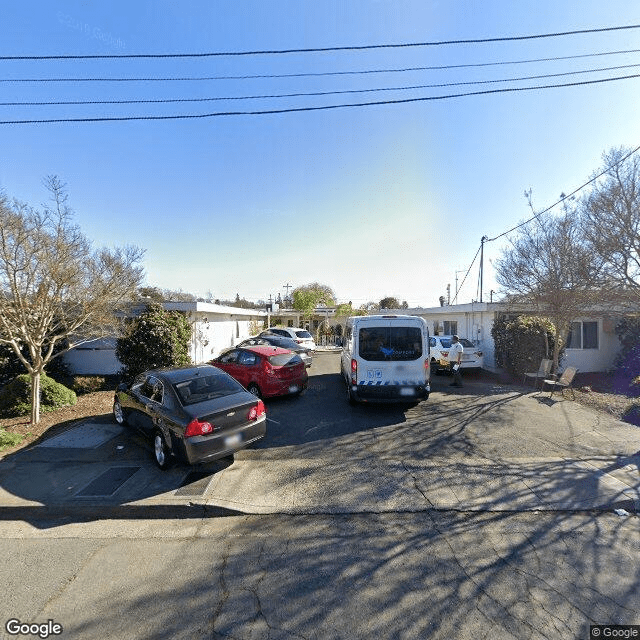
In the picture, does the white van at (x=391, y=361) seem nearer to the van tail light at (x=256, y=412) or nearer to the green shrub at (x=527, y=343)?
the van tail light at (x=256, y=412)

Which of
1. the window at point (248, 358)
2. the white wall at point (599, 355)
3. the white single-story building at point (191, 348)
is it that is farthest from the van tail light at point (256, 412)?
the white wall at point (599, 355)

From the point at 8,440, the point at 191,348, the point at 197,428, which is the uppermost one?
the point at 191,348

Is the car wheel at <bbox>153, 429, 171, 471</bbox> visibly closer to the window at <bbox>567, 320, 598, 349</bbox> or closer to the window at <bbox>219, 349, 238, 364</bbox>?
A: the window at <bbox>219, 349, 238, 364</bbox>

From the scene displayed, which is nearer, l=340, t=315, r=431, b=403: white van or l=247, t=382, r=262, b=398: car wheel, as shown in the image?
l=340, t=315, r=431, b=403: white van

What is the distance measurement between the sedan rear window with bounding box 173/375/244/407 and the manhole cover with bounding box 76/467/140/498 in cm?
135

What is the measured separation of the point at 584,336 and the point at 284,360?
13.1 meters

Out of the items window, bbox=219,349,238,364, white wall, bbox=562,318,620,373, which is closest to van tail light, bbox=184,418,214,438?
window, bbox=219,349,238,364

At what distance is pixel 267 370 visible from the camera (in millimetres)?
8867

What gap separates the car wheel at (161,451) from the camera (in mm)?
5098

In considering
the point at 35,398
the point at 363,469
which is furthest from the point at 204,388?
the point at 35,398

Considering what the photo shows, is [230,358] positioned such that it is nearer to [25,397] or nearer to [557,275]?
[25,397]

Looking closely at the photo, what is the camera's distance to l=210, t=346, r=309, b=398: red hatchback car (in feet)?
29.1

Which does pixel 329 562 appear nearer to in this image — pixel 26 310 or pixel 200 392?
pixel 200 392

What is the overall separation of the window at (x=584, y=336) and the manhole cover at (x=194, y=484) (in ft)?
50.5
